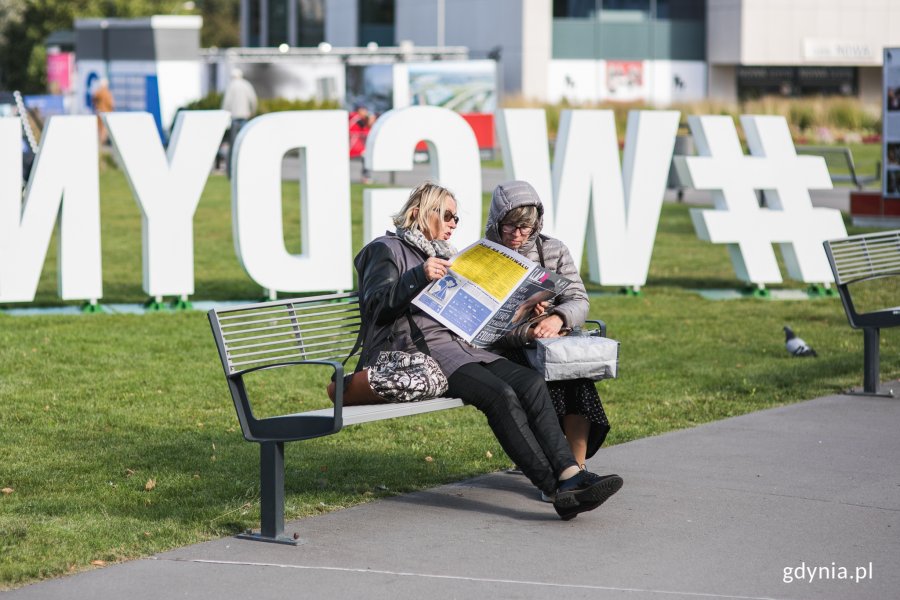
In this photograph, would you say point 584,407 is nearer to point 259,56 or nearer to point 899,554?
point 899,554

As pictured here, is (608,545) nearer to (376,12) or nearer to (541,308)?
(541,308)

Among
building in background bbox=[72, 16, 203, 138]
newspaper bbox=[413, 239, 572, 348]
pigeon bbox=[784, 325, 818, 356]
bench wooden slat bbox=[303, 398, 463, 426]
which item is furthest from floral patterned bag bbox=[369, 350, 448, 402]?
building in background bbox=[72, 16, 203, 138]

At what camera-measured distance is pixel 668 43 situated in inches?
2114

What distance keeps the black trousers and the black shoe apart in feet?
0.24

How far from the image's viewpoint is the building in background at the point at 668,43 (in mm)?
52281

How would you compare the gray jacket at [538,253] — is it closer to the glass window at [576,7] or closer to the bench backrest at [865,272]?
the bench backrest at [865,272]

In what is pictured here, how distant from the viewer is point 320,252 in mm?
11859

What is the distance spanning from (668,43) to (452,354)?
49.5 m

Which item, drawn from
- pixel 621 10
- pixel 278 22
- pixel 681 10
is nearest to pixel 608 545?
pixel 621 10

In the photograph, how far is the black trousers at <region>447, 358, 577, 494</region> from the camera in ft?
18.7

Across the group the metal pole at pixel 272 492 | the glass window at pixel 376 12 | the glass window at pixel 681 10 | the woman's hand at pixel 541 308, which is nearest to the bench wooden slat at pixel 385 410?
the metal pole at pixel 272 492

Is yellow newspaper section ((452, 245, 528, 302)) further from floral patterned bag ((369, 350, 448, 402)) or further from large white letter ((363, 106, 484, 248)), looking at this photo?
large white letter ((363, 106, 484, 248))

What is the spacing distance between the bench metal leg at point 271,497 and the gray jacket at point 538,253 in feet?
4.37

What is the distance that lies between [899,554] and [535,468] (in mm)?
1447
